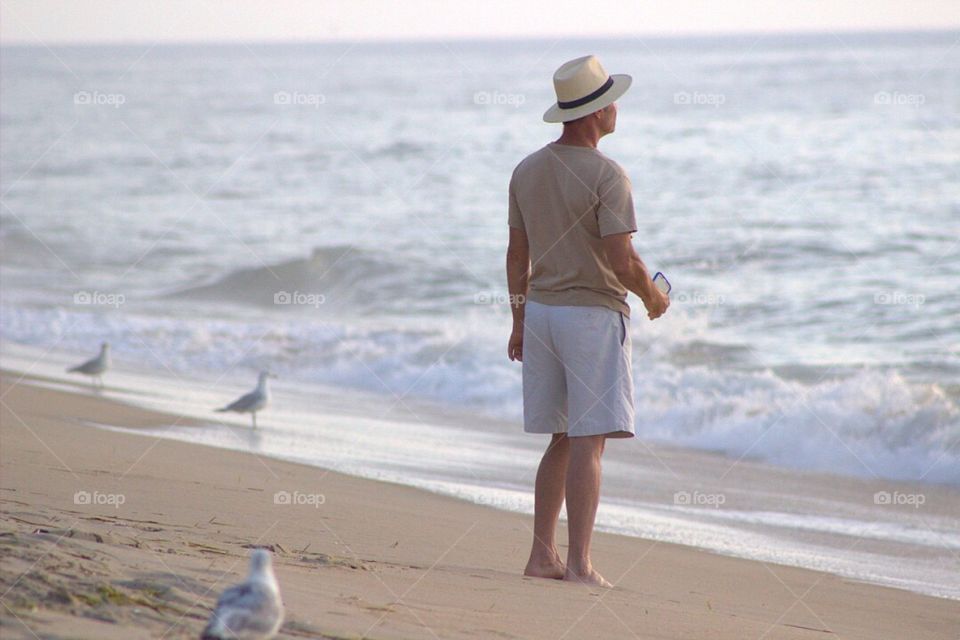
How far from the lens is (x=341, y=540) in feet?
16.3

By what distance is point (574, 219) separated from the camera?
4.30m

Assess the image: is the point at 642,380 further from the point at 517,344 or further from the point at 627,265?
the point at 627,265

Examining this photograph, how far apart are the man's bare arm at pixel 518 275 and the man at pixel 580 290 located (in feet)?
0.24

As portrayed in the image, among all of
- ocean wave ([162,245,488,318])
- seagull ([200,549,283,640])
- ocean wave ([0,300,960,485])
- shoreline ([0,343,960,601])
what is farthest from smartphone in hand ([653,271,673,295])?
ocean wave ([162,245,488,318])

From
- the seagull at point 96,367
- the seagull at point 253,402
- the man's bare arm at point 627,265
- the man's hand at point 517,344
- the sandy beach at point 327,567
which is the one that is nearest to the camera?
the sandy beach at point 327,567

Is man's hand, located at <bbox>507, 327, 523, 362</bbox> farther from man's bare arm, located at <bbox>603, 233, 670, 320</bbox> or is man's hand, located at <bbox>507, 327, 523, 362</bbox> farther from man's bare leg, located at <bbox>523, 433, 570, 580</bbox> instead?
man's bare arm, located at <bbox>603, 233, 670, 320</bbox>

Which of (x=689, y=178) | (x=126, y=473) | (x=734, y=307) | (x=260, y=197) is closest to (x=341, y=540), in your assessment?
(x=126, y=473)

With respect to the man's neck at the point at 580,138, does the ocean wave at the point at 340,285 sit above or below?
below

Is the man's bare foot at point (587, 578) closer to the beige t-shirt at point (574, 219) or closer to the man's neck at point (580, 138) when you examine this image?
the beige t-shirt at point (574, 219)

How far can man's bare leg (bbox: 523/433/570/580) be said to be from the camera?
450 cm

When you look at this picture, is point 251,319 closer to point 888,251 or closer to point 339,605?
point 888,251

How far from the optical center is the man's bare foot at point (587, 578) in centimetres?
440

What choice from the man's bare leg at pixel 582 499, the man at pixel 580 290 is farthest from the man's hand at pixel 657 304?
the man's bare leg at pixel 582 499

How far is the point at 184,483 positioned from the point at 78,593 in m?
2.75
